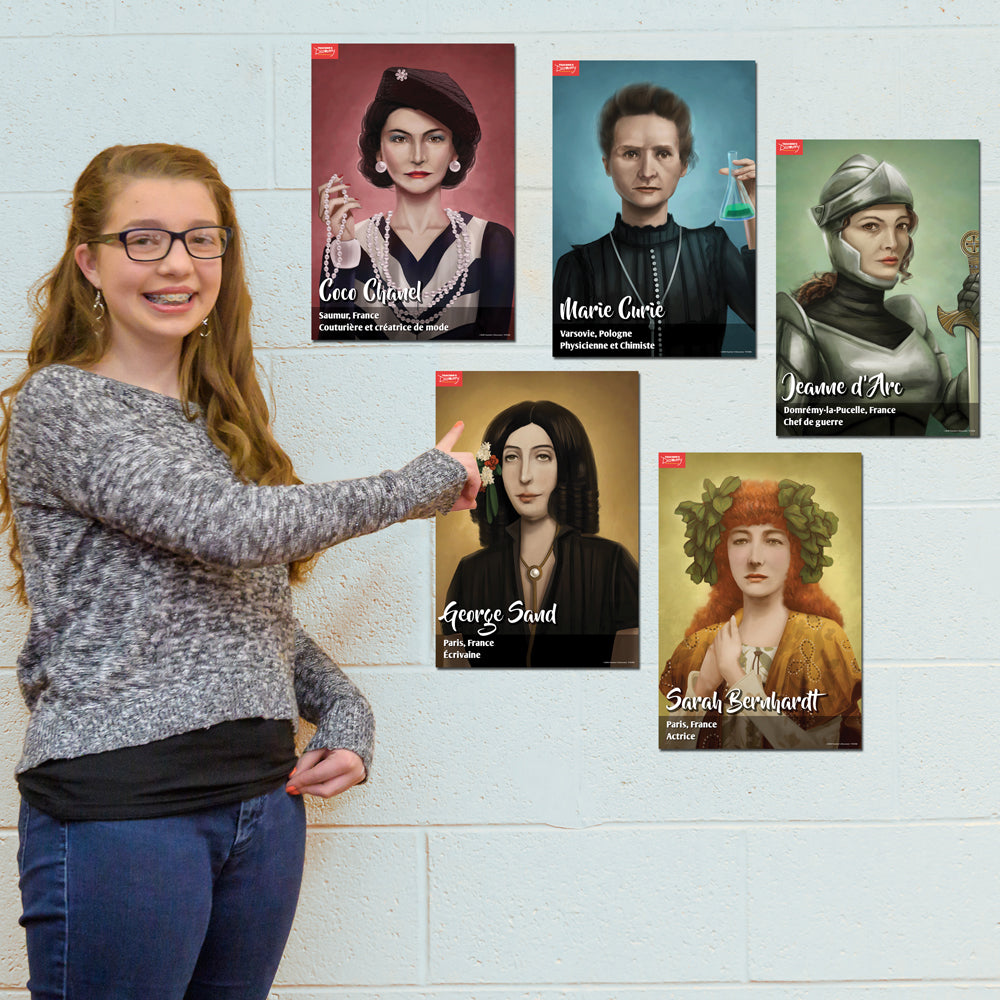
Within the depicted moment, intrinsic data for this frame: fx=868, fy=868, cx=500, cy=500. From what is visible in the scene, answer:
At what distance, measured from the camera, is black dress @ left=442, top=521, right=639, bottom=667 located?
1371 millimetres

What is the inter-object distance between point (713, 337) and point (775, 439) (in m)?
0.19

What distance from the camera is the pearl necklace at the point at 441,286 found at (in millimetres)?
1362

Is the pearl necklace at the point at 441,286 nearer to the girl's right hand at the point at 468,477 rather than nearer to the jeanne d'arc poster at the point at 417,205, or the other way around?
the jeanne d'arc poster at the point at 417,205

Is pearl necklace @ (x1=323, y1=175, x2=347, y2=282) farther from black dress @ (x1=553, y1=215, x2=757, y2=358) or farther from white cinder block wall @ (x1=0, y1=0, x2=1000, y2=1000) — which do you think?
black dress @ (x1=553, y1=215, x2=757, y2=358)

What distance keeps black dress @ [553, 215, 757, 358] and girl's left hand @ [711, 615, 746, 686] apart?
A: 1.43 feet

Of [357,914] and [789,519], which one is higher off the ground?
[789,519]

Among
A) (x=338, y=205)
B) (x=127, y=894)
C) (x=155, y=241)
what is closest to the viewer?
(x=127, y=894)

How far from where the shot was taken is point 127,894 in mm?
858

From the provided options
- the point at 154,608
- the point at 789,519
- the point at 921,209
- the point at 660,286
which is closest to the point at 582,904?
the point at 789,519

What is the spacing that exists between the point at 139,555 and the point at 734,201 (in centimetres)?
102

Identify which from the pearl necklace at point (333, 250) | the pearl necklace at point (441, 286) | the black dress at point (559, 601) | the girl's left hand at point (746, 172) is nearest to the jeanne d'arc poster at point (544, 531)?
the black dress at point (559, 601)

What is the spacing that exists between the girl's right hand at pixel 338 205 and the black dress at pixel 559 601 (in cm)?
54

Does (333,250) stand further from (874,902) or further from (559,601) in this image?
(874,902)

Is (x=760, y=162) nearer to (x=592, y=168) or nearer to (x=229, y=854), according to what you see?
(x=592, y=168)
